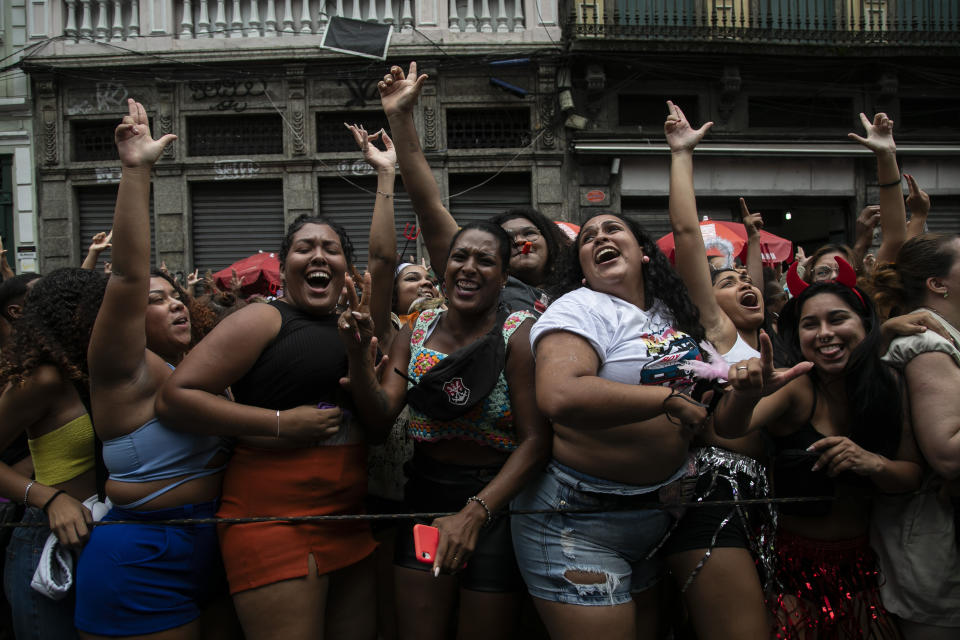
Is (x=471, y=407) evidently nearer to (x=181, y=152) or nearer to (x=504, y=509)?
(x=504, y=509)

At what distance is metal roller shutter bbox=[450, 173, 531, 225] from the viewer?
12.4 meters

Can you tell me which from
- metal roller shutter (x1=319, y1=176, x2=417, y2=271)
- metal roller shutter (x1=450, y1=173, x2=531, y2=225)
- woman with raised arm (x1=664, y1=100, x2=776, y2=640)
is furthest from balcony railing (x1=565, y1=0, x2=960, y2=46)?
woman with raised arm (x1=664, y1=100, x2=776, y2=640)

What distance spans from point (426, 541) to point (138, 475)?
3.50 ft

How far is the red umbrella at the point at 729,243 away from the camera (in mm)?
5918

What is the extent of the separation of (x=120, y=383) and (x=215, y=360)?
0.35m

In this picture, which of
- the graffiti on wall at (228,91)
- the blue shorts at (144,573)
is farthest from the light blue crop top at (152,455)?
the graffiti on wall at (228,91)

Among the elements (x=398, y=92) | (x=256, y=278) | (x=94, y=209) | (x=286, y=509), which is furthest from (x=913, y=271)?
(x=94, y=209)

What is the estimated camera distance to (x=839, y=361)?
8.55ft

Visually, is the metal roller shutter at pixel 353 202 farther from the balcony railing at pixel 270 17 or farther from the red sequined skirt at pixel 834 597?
the red sequined skirt at pixel 834 597

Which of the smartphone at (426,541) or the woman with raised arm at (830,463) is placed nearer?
the smartphone at (426,541)

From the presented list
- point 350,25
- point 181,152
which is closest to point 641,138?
point 350,25

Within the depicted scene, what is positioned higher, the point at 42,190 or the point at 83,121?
the point at 83,121

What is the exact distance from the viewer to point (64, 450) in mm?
2605

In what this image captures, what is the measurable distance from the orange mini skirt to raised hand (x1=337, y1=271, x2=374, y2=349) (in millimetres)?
482
